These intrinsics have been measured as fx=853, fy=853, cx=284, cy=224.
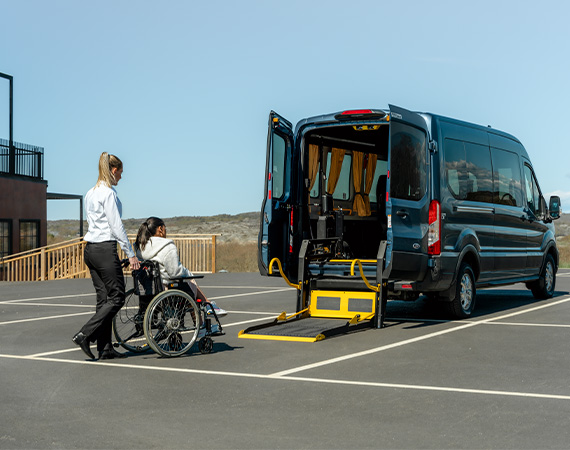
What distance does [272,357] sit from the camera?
8.40 m

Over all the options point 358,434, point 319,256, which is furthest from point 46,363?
point 319,256

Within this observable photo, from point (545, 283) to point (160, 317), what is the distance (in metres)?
8.76

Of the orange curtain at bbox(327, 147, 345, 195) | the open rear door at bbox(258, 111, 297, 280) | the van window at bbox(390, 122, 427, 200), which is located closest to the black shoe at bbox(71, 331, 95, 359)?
the open rear door at bbox(258, 111, 297, 280)

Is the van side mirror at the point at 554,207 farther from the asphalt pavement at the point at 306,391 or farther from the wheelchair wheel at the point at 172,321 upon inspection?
the wheelchair wheel at the point at 172,321

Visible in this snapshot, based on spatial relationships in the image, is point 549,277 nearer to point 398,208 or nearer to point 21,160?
point 398,208

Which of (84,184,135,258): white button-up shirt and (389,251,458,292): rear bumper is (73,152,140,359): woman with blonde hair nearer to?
(84,184,135,258): white button-up shirt

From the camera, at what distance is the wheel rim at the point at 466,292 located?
11.8 meters

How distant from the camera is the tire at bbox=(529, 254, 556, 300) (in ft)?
48.5

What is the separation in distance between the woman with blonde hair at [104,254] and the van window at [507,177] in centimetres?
663

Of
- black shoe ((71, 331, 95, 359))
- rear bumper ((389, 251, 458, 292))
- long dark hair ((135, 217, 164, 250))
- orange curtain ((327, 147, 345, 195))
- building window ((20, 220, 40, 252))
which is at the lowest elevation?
black shoe ((71, 331, 95, 359))

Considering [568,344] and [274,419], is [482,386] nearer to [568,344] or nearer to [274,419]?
[274,419]

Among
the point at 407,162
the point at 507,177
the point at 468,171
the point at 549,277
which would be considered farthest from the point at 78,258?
the point at 407,162

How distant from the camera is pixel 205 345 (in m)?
8.57

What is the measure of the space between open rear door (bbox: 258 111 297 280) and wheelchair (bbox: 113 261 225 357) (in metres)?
2.63
